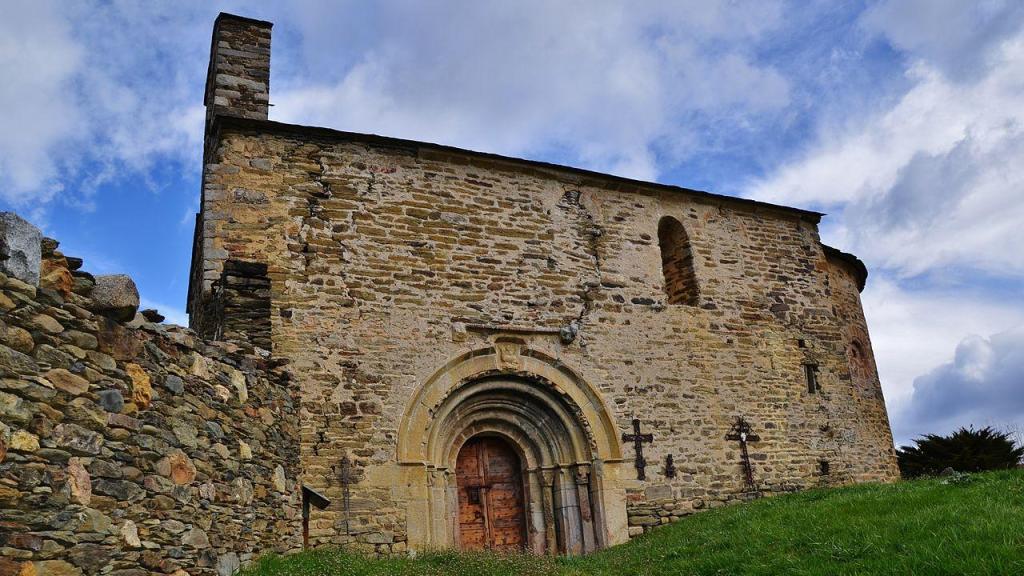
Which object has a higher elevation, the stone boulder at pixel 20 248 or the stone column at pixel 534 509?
the stone boulder at pixel 20 248

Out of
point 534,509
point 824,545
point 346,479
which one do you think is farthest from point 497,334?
point 824,545

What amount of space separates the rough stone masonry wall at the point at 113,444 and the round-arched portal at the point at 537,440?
3.02 meters

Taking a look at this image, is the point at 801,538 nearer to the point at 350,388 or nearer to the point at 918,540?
the point at 918,540

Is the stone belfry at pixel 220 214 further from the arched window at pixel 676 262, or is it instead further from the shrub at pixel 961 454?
the shrub at pixel 961 454

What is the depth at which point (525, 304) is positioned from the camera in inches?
412

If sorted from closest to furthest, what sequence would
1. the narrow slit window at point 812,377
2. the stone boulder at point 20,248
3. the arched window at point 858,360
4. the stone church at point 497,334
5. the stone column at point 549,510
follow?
the stone boulder at point 20,248, the stone church at point 497,334, the stone column at point 549,510, the narrow slit window at point 812,377, the arched window at point 858,360

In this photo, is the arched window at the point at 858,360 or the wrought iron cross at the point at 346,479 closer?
the wrought iron cross at the point at 346,479

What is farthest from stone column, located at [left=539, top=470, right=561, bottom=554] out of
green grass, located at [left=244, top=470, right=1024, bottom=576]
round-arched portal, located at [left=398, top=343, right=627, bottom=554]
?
green grass, located at [left=244, top=470, right=1024, bottom=576]

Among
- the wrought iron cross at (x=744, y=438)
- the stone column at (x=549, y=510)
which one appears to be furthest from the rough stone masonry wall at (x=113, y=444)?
the wrought iron cross at (x=744, y=438)

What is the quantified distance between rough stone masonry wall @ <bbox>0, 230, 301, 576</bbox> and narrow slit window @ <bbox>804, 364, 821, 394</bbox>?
8592 mm

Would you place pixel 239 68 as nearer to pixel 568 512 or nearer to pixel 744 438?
pixel 568 512

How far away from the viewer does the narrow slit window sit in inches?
482

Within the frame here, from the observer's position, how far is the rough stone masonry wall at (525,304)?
30.1ft

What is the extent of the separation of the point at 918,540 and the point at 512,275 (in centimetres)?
603
